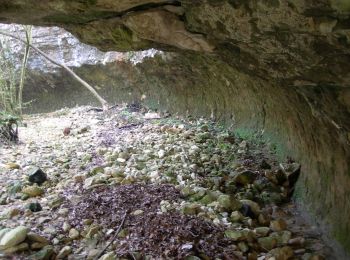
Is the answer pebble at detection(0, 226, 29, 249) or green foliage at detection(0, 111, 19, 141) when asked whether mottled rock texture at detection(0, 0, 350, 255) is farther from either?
green foliage at detection(0, 111, 19, 141)

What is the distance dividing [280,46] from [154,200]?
1.27 meters

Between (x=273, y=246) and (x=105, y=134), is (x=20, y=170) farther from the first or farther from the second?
(x=273, y=246)

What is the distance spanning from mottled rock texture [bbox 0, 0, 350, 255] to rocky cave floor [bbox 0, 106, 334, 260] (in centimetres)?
25

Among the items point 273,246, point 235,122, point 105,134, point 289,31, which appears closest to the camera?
point 289,31

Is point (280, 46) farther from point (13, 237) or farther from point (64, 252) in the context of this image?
point (13, 237)

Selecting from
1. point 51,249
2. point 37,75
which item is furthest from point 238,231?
point 37,75

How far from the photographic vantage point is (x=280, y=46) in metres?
1.54

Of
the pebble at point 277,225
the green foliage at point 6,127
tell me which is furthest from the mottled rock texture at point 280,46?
the green foliage at point 6,127

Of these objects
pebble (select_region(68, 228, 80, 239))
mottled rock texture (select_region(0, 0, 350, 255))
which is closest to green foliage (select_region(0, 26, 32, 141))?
mottled rock texture (select_region(0, 0, 350, 255))

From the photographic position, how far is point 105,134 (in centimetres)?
437

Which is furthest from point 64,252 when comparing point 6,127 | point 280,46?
point 6,127

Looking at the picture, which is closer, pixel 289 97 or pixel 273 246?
pixel 273 246

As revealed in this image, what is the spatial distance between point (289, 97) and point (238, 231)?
0.86 meters

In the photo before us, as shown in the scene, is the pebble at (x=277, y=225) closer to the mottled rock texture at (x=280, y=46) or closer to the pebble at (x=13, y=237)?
the mottled rock texture at (x=280, y=46)
